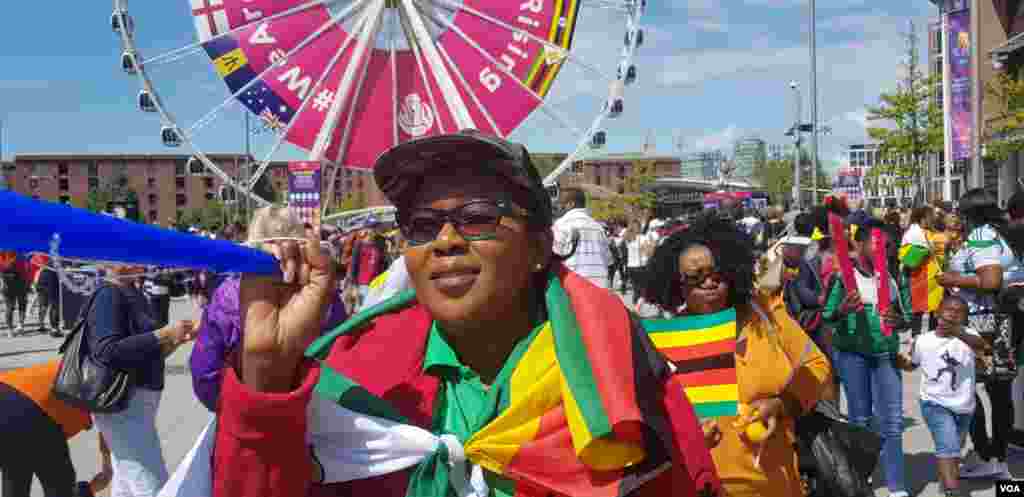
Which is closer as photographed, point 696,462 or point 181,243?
point 181,243

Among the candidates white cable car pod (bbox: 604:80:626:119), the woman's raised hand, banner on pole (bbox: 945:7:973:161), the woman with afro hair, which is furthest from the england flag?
banner on pole (bbox: 945:7:973:161)

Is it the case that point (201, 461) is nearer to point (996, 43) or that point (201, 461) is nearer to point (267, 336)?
point (267, 336)

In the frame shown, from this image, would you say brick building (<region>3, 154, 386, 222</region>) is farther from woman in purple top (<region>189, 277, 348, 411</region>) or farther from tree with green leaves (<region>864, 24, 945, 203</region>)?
woman in purple top (<region>189, 277, 348, 411</region>)

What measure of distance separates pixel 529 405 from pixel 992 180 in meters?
37.7

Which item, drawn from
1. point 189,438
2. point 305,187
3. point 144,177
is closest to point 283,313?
point 189,438

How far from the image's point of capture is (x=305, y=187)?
1112 centimetres

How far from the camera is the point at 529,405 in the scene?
73.9 inches

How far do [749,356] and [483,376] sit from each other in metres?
1.65

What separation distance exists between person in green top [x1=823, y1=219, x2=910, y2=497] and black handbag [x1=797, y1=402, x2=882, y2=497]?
1589 millimetres

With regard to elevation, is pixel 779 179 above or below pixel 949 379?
above

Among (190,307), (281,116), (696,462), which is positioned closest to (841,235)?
(696,462)

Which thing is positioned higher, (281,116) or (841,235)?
(281,116)

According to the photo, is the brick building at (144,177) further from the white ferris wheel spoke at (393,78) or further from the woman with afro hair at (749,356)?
the woman with afro hair at (749,356)

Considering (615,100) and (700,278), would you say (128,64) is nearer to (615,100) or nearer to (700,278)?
(615,100)
